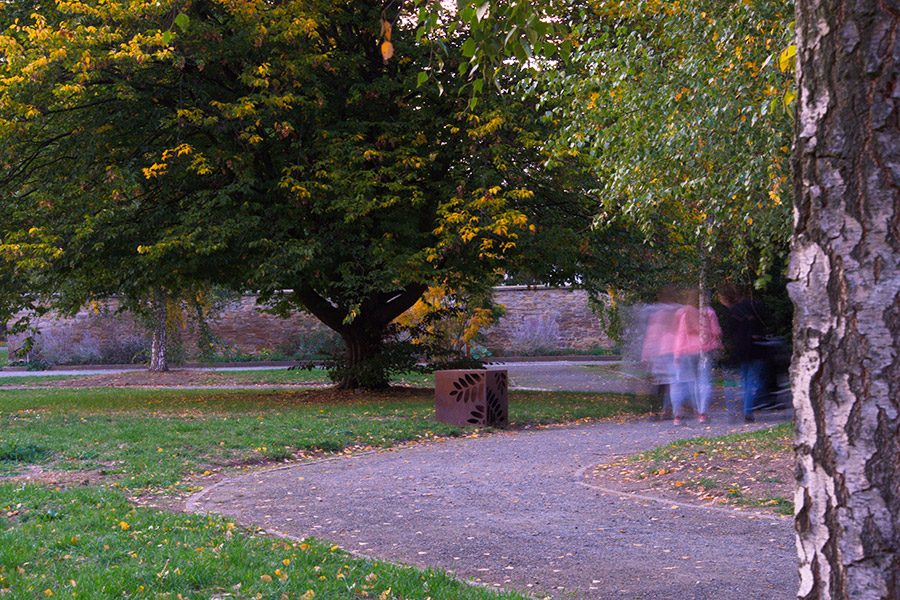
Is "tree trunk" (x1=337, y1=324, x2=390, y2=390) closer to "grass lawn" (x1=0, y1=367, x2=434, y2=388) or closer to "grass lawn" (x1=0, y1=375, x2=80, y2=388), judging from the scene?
"grass lawn" (x1=0, y1=367, x2=434, y2=388)

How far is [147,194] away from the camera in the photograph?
17.8 meters

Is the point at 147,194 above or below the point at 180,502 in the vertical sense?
above

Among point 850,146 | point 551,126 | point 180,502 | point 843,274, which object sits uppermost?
point 551,126

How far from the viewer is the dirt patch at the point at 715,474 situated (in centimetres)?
789

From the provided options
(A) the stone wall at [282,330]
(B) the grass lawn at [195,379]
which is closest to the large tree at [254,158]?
(B) the grass lawn at [195,379]

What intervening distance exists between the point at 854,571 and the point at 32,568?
172 inches

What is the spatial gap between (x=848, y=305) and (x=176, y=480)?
24.7ft

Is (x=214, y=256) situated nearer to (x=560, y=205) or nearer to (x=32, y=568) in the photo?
(x=560, y=205)

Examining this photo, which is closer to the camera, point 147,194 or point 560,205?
point 147,194

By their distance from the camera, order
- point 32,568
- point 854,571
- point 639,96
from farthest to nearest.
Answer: point 639,96
point 32,568
point 854,571

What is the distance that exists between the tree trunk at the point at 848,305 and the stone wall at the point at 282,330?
31.6m

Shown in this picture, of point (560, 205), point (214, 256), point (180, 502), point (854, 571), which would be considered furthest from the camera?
point (560, 205)

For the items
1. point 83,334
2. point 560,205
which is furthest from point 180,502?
point 83,334

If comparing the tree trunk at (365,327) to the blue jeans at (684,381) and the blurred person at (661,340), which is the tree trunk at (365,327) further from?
the blue jeans at (684,381)
